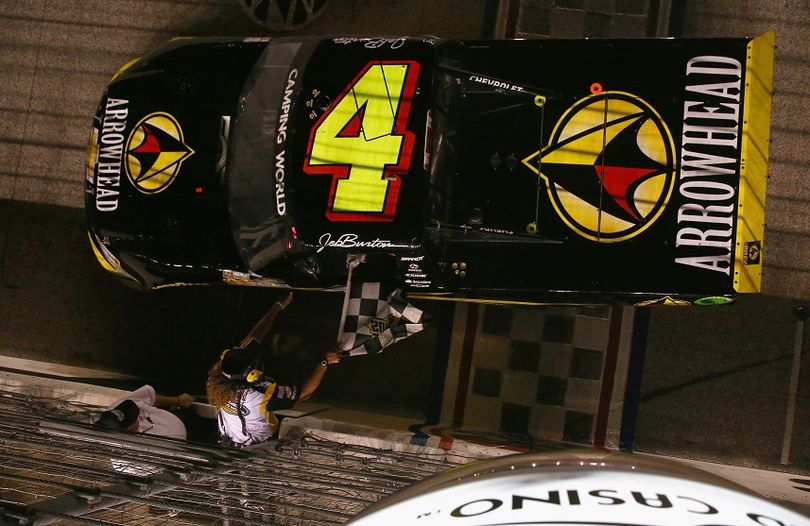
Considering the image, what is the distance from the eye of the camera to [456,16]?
15.7 ft

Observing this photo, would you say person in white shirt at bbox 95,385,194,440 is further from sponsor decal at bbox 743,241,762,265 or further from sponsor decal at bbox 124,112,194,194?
sponsor decal at bbox 743,241,762,265

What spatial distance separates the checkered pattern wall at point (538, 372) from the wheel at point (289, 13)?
245 cm

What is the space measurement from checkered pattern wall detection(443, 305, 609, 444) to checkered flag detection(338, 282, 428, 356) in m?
A: 0.80

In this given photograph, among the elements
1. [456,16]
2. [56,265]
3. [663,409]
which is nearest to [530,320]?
[663,409]

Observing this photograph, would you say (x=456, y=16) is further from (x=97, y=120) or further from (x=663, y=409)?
(x=663, y=409)

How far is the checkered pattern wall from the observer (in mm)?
4445

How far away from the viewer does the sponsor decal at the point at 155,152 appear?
3.80m

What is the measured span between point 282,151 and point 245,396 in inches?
54.5

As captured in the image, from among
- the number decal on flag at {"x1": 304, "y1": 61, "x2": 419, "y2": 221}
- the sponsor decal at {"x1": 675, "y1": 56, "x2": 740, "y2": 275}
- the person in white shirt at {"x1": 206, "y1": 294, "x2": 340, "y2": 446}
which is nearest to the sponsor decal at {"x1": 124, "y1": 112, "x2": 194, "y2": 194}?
the number decal on flag at {"x1": 304, "y1": 61, "x2": 419, "y2": 221}

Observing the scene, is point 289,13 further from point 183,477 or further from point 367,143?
point 183,477

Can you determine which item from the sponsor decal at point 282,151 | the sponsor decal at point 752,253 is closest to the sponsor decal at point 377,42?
the sponsor decal at point 282,151

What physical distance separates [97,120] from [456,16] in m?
2.49

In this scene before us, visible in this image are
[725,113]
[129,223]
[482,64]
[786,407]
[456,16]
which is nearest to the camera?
[725,113]

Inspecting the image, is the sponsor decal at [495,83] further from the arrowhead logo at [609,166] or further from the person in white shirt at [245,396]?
the person in white shirt at [245,396]
